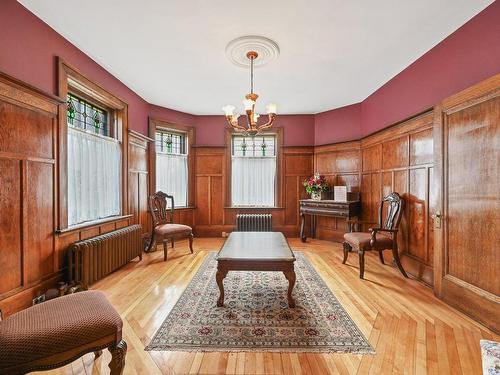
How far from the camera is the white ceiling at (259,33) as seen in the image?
2248mm

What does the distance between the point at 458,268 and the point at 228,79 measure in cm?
379

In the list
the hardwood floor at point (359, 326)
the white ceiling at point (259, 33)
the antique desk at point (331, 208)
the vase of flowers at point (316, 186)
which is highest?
the white ceiling at point (259, 33)

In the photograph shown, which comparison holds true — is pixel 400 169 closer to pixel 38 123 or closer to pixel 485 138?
pixel 485 138

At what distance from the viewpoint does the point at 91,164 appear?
335cm

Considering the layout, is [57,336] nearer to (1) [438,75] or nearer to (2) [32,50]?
(2) [32,50]

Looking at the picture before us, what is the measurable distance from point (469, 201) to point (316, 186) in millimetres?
2880

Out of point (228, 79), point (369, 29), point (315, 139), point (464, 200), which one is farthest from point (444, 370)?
point (315, 139)

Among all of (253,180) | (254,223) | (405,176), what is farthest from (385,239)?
(253,180)

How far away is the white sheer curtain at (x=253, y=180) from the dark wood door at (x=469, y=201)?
348 centimetres

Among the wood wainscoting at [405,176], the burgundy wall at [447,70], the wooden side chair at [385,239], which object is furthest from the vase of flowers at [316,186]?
the wooden side chair at [385,239]

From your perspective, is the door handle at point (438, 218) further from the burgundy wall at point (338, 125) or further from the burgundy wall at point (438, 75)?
the burgundy wall at point (338, 125)

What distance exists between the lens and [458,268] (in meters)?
2.50

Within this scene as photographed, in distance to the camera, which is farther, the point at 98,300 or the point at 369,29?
the point at 369,29

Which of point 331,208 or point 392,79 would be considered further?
point 331,208
